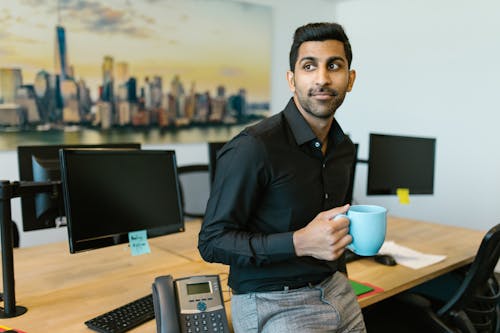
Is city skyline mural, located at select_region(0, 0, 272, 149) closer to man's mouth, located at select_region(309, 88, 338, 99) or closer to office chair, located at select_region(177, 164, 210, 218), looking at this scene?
office chair, located at select_region(177, 164, 210, 218)

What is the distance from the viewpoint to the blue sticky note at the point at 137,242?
5.30 feet

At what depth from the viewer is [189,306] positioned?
4.17 feet

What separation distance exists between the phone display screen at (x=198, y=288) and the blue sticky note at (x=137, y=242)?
363 millimetres

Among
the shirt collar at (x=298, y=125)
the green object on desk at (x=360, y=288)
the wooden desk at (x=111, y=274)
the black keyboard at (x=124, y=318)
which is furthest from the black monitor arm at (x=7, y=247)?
the green object on desk at (x=360, y=288)

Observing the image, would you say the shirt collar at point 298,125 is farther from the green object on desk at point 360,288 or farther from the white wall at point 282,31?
the white wall at point 282,31

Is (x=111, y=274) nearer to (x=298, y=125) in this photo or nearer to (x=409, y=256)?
(x=298, y=125)

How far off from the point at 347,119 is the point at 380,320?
291 cm

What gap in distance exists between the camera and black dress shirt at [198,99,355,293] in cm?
122

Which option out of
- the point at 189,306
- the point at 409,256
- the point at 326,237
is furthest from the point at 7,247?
the point at 409,256

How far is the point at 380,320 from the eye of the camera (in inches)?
80.3

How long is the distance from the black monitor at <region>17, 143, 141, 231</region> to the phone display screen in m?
0.66

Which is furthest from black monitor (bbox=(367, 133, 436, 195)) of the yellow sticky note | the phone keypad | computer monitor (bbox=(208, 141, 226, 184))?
the phone keypad

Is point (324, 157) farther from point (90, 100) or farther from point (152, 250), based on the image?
point (90, 100)

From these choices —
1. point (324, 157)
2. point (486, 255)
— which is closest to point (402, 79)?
point (486, 255)
